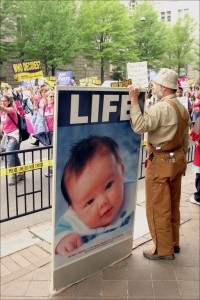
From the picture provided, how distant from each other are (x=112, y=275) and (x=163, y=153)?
1.31 meters

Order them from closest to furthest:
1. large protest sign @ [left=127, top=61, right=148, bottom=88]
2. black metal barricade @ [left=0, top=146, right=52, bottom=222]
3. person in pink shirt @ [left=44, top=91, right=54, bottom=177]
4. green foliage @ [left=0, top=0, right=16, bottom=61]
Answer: black metal barricade @ [left=0, top=146, right=52, bottom=222] < large protest sign @ [left=127, top=61, right=148, bottom=88] < person in pink shirt @ [left=44, top=91, right=54, bottom=177] < green foliage @ [left=0, top=0, right=16, bottom=61]

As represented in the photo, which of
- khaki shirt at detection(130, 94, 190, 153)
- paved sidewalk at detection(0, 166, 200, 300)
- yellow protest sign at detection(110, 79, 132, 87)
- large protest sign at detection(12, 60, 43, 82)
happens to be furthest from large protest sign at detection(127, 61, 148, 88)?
large protest sign at detection(12, 60, 43, 82)

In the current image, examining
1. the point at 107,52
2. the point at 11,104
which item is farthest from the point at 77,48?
the point at 11,104

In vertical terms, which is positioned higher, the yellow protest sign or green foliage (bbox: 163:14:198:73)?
green foliage (bbox: 163:14:198:73)

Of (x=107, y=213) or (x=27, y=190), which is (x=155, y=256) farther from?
(x=27, y=190)

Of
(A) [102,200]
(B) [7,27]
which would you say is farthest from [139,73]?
(B) [7,27]

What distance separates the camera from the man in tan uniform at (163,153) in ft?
10.2

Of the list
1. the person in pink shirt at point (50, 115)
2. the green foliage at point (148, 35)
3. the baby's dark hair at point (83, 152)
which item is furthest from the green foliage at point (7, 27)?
the baby's dark hair at point (83, 152)

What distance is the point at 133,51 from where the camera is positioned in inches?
1486

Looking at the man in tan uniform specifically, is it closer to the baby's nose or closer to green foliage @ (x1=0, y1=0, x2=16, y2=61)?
the baby's nose

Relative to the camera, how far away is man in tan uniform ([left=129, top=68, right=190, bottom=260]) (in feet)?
10.2

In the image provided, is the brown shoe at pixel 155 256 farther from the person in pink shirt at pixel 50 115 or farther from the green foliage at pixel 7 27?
the green foliage at pixel 7 27

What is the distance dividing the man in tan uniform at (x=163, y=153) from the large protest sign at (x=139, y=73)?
249cm

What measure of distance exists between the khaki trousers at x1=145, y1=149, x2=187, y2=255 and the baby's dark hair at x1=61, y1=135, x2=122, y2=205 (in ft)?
2.01
